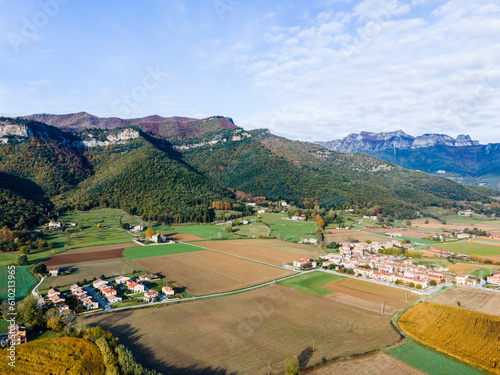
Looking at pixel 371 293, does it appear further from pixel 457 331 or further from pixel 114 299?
pixel 114 299

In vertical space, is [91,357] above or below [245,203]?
below

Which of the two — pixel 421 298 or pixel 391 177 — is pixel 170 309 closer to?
pixel 421 298

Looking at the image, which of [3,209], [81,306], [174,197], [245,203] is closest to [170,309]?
[81,306]

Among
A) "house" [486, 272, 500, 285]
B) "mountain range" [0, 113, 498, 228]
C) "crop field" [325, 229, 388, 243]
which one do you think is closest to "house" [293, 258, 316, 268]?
"crop field" [325, 229, 388, 243]

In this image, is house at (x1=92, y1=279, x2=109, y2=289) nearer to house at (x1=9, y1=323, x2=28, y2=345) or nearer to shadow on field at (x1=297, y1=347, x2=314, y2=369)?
house at (x1=9, y1=323, x2=28, y2=345)

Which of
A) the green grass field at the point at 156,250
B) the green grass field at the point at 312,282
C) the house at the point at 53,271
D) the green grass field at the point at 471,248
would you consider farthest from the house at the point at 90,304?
the green grass field at the point at 471,248

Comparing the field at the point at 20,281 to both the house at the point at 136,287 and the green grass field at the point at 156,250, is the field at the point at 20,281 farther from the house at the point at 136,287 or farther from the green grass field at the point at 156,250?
the green grass field at the point at 156,250

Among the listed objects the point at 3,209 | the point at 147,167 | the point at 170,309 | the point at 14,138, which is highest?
the point at 14,138

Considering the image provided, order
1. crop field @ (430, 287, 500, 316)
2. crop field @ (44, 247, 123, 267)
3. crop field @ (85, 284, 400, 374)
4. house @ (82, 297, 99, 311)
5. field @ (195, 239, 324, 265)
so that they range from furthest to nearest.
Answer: field @ (195, 239, 324, 265)
crop field @ (44, 247, 123, 267)
crop field @ (430, 287, 500, 316)
house @ (82, 297, 99, 311)
crop field @ (85, 284, 400, 374)
